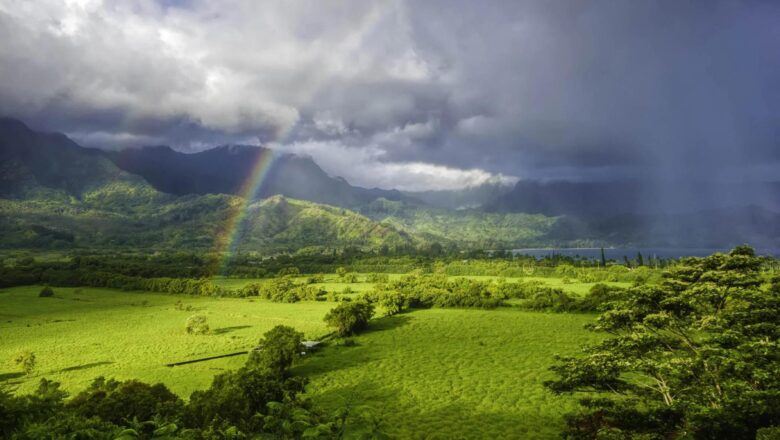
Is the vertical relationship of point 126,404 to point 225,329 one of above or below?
above

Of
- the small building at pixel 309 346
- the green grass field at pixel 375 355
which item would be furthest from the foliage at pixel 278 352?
the small building at pixel 309 346

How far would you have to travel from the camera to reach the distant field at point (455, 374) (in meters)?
33.6

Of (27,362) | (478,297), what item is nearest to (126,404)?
(27,362)

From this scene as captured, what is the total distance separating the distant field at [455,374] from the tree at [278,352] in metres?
2.72

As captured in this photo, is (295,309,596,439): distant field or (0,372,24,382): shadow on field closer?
(295,309,596,439): distant field

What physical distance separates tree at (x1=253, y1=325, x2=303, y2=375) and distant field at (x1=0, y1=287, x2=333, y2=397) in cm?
546

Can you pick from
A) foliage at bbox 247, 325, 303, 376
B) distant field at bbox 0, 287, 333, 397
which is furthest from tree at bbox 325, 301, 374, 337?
foliage at bbox 247, 325, 303, 376

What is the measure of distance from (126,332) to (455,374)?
57.3 m

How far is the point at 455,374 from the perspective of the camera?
46594 millimetres

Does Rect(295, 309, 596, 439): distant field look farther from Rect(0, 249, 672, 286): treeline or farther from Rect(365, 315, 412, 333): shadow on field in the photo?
Rect(0, 249, 672, 286): treeline

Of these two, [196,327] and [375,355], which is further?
[196,327]

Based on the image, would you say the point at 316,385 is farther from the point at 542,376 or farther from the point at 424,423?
the point at 542,376

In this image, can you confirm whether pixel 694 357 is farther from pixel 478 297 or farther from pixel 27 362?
pixel 478 297

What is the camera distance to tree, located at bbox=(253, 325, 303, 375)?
150ft
